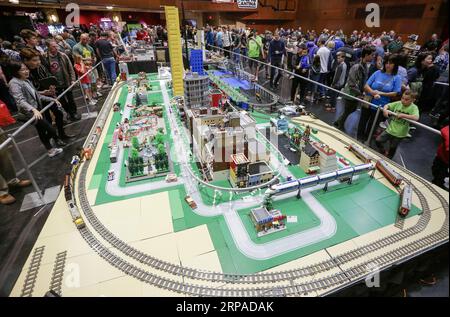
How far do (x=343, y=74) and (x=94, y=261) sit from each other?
9.05 metres

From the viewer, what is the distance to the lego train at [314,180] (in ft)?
15.5

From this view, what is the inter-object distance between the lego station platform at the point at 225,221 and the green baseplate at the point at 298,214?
2cm

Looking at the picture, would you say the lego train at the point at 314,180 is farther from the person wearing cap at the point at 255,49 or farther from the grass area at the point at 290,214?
the person wearing cap at the point at 255,49

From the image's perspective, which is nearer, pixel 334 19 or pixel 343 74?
pixel 343 74

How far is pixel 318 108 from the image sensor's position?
9.38 meters

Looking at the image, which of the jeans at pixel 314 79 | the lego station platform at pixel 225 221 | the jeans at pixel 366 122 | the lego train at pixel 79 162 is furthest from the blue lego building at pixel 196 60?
the jeans at pixel 366 122

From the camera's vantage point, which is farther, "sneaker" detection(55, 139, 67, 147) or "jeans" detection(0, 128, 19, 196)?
"sneaker" detection(55, 139, 67, 147)

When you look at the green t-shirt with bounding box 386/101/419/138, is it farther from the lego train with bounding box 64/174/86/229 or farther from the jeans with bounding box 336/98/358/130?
the lego train with bounding box 64/174/86/229

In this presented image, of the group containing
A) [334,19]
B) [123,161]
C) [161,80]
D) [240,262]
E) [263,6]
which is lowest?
[240,262]

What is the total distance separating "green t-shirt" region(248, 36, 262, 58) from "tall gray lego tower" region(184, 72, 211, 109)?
6.25m

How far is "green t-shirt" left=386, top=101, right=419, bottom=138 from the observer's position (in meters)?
5.07

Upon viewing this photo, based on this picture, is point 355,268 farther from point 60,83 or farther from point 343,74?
point 60,83

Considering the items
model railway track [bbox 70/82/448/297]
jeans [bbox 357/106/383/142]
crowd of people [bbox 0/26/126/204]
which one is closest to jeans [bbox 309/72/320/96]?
jeans [bbox 357/106/383/142]

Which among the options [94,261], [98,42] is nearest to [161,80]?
[98,42]
